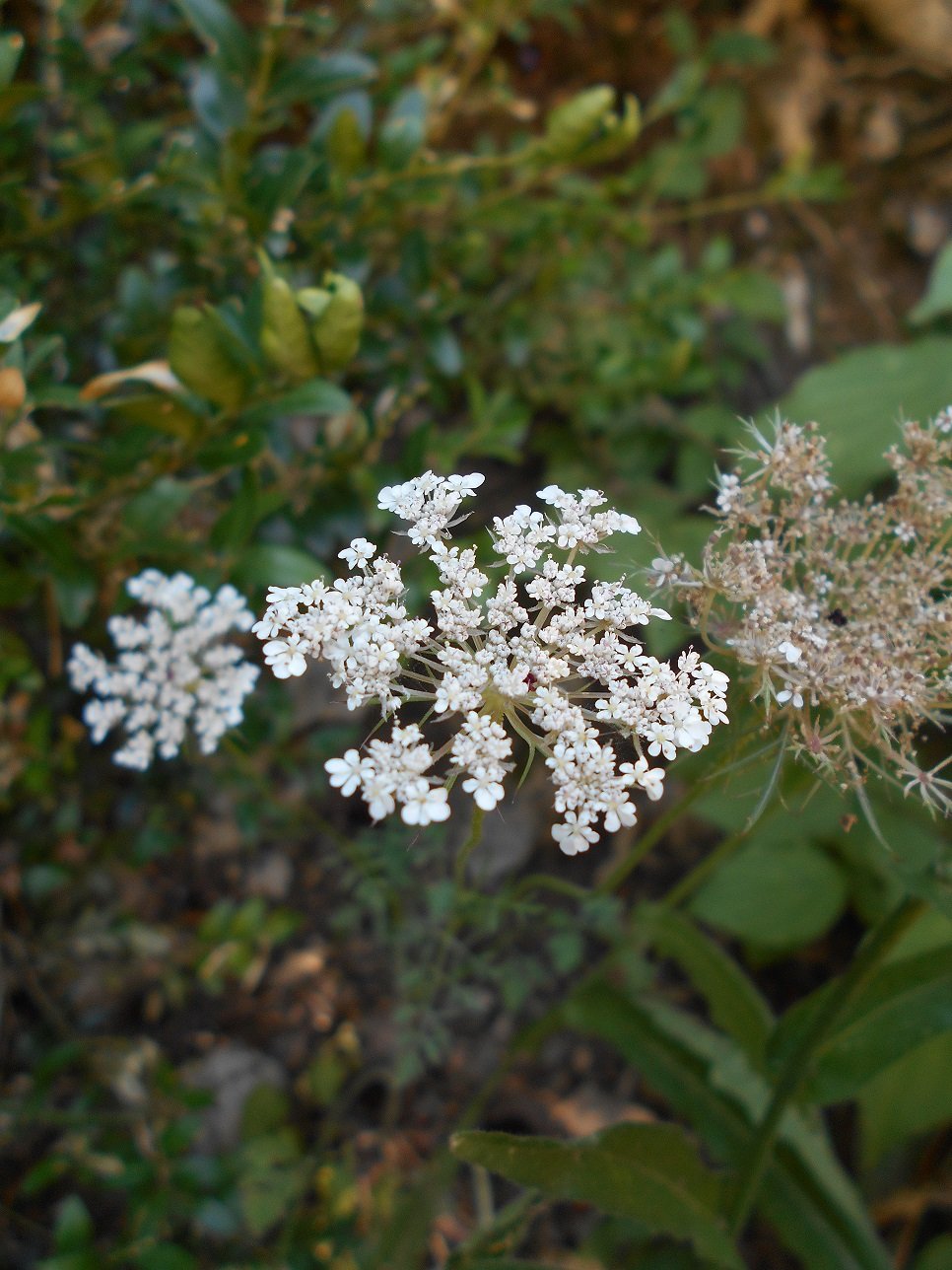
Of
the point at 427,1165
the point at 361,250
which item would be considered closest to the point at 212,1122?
the point at 427,1165

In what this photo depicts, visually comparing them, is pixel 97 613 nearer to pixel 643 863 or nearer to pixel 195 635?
pixel 195 635

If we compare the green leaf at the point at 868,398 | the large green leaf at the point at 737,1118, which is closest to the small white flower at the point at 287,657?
the large green leaf at the point at 737,1118

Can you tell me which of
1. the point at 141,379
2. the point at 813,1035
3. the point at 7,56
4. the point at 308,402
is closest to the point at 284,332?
the point at 308,402

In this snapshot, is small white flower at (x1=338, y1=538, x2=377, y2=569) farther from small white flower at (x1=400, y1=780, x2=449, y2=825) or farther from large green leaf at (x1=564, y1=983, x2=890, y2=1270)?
large green leaf at (x1=564, y1=983, x2=890, y2=1270)

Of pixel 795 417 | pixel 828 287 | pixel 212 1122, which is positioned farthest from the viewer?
pixel 828 287

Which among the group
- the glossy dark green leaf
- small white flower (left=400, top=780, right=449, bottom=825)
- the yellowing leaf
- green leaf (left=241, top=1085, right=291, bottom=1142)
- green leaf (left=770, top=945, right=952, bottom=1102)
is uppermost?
the yellowing leaf

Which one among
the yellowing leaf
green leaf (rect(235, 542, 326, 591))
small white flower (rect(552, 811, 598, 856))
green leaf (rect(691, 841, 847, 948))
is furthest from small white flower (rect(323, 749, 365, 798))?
green leaf (rect(691, 841, 847, 948))
